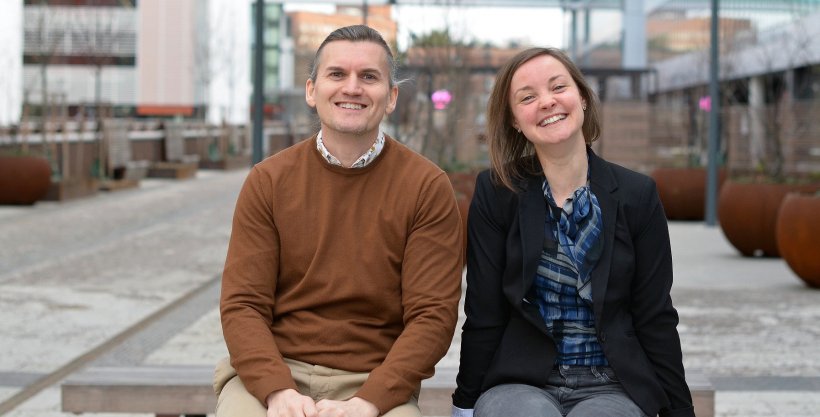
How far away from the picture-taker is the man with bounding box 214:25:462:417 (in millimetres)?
3529

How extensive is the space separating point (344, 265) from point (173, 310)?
608cm

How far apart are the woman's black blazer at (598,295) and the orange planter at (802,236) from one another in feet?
24.2

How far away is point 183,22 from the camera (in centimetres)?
6812

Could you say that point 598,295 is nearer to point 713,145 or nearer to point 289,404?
point 289,404

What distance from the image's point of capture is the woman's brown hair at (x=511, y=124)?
11.9 ft

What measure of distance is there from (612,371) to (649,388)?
11cm

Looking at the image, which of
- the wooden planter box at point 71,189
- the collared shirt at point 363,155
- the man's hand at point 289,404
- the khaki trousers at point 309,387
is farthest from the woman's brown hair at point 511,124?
the wooden planter box at point 71,189

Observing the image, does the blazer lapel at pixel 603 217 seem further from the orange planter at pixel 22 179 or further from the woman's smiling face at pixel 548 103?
the orange planter at pixel 22 179

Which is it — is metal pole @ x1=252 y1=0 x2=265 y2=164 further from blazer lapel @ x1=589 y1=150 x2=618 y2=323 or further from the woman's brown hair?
blazer lapel @ x1=589 y1=150 x2=618 y2=323

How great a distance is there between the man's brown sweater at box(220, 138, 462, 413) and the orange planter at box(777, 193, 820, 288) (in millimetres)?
7591

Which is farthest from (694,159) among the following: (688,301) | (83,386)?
(83,386)

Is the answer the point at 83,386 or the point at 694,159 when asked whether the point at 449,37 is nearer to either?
the point at 694,159

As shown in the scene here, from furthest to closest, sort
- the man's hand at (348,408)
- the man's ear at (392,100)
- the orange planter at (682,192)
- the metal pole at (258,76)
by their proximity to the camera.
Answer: the orange planter at (682,192)
the metal pole at (258,76)
the man's ear at (392,100)
the man's hand at (348,408)

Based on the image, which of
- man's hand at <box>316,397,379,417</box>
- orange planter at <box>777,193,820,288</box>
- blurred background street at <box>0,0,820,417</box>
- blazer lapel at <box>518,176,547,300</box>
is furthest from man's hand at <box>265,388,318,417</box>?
orange planter at <box>777,193,820,288</box>
